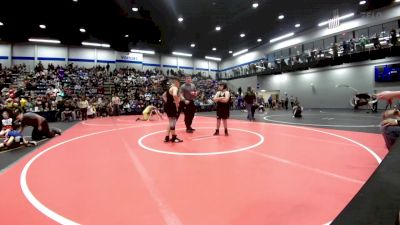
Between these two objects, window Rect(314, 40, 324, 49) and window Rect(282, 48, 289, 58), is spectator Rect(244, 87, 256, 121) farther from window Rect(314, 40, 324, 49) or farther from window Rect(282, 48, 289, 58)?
window Rect(282, 48, 289, 58)

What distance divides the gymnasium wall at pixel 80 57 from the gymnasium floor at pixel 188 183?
84.0 feet

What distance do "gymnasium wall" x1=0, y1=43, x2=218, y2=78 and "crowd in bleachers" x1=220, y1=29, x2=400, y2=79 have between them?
12.8 meters

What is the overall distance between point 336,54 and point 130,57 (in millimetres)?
22789

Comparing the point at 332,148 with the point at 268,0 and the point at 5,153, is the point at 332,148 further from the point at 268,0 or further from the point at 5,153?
the point at 268,0

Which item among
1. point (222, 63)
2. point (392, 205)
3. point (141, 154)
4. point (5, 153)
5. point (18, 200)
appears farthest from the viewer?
point (222, 63)

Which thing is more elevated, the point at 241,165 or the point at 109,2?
the point at 109,2

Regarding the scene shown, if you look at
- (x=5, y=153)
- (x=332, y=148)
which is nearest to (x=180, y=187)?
(x=332, y=148)

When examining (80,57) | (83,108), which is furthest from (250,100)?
(80,57)

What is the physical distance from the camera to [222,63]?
3844 cm

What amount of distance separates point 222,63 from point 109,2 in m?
27.2

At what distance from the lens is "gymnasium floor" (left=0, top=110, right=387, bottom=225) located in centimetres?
224

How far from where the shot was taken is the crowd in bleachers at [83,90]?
1521cm

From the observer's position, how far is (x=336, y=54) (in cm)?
1981

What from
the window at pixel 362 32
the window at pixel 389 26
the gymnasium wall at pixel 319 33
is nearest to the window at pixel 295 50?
the gymnasium wall at pixel 319 33
